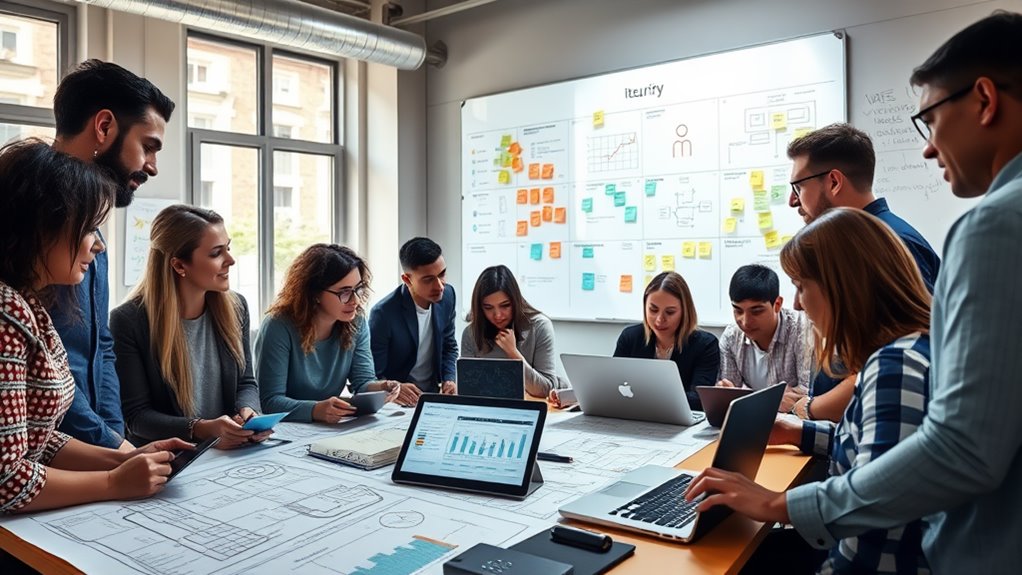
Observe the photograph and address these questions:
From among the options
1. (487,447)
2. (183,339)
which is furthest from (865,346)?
(183,339)

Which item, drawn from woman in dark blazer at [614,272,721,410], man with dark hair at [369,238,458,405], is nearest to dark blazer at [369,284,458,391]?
man with dark hair at [369,238,458,405]

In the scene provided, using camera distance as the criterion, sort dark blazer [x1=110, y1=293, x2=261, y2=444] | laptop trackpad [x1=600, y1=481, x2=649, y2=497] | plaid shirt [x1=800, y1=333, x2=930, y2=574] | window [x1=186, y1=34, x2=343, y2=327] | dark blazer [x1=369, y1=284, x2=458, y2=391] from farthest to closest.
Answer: window [x1=186, y1=34, x2=343, y2=327], dark blazer [x1=369, y1=284, x2=458, y2=391], dark blazer [x1=110, y1=293, x2=261, y2=444], laptop trackpad [x1=600, y1=481, x2=649, y2=497], plaid shirt [x1=800, y1=333, x2=930, y2=574]

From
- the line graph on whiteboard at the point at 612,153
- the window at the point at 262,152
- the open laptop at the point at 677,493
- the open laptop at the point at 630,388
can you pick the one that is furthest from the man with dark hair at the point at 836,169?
the window at the point at 262,152

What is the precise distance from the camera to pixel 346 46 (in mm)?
4359

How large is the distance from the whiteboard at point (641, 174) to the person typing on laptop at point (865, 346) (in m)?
2.35

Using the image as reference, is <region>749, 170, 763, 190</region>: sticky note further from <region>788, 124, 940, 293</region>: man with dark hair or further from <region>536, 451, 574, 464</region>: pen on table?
<region>536, 451, 574, 464</region>: pen on table

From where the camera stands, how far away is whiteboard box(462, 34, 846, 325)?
3.68 meters

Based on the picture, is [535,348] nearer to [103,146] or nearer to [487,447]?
[487,447]

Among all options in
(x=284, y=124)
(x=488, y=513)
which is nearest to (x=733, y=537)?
(x=488, y=513)

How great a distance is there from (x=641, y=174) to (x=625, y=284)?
2.12 feet

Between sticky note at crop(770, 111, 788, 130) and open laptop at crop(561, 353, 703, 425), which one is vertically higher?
sticky note at crop(770, 111, 788, 130)

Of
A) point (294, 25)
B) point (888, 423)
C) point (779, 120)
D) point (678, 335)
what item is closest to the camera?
point (888, 423)

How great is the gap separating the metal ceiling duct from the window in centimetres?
68

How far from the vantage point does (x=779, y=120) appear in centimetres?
367
